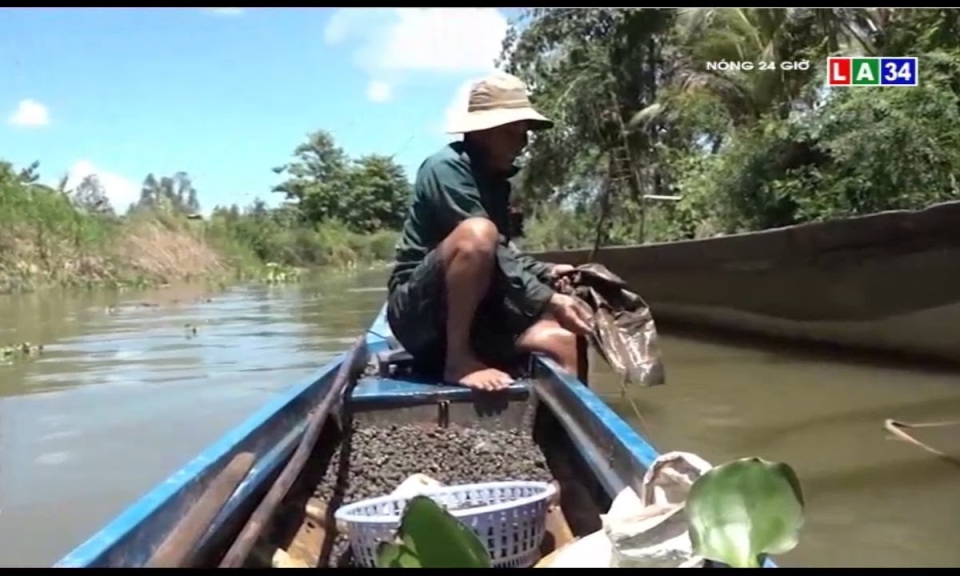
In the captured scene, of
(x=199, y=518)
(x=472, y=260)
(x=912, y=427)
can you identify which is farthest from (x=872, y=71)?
(x=199, y=518)

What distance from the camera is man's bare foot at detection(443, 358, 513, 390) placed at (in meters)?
3.22

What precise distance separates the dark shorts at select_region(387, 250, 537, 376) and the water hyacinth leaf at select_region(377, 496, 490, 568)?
1768 mm

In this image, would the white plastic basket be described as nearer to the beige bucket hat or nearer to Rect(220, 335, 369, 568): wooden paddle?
Rect(220, 335, 369, 568): wooden paddle

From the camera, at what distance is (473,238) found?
116 inches

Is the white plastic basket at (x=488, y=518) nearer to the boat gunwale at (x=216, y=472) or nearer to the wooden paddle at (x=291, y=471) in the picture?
the wooden paddle at (x=291, y=471)

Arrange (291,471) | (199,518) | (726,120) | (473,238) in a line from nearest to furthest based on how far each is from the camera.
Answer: (199,518) → (291,471) → (473,238) → (726,120)

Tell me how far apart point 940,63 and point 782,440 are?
5255 mm

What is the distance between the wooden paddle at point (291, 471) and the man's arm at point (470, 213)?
1.81ft

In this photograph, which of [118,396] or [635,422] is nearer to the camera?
[635,422]

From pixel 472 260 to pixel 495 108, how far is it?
48cm

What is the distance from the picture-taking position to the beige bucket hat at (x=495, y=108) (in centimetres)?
308

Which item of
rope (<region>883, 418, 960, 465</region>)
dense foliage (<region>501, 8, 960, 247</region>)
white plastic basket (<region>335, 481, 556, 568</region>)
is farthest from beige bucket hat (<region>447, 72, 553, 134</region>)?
dense foliage (<region>501, 8, 960, 247</region>)

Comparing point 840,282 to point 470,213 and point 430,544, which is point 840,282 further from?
point 430,544

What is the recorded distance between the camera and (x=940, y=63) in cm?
816
